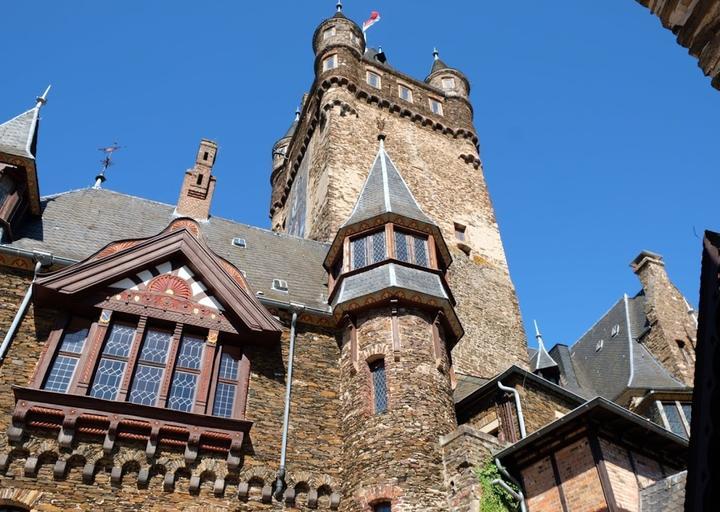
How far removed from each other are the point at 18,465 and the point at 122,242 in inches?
237

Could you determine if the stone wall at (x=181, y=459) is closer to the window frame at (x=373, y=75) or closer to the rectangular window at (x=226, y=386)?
the rectangular window at (x=226, y=386)

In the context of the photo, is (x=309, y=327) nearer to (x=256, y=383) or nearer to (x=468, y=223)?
(x=256, y=383)

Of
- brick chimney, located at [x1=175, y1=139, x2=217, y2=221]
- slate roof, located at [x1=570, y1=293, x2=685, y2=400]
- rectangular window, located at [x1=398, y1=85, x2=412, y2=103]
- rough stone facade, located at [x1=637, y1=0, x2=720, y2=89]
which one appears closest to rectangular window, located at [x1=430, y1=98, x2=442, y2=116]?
rectangular window, located at [x1=398, y1=85, x2=412, y2=103]

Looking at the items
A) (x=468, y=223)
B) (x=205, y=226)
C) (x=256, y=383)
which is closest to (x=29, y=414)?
(x=256, y=383)

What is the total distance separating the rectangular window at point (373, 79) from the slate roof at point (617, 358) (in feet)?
57.3

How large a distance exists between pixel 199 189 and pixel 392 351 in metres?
10.2

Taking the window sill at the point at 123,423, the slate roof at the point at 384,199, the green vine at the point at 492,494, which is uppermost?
the slate roof at the point at 384,199

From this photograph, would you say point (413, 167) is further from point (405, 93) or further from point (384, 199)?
point (384, 199)

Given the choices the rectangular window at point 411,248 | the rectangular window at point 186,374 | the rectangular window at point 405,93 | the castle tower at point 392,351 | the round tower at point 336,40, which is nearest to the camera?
the castle tower at point 392,351

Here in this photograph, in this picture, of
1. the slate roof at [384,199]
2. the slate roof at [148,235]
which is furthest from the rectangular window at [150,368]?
the slate roof at [384,199]

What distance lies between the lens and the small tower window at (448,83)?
39.0 meters

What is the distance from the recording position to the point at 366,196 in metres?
20.0

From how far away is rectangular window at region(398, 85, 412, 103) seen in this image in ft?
117

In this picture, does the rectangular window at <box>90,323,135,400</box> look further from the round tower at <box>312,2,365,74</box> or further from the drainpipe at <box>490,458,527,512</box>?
the round tower at <box>312,2,365,74</box>
